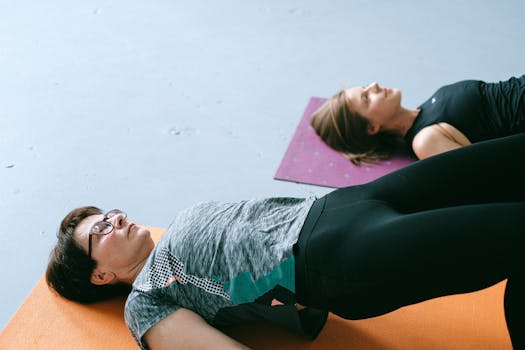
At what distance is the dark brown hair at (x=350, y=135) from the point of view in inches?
99.0

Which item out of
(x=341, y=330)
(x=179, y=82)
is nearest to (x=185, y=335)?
(x=341, y=330)

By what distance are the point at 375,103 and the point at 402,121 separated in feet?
0.51

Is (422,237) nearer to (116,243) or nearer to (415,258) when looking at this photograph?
(415,258)

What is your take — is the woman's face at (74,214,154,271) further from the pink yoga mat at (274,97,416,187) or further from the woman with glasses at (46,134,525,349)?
the pink yoga mat at (274,97,416,187)

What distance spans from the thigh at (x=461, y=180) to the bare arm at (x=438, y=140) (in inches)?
29.0

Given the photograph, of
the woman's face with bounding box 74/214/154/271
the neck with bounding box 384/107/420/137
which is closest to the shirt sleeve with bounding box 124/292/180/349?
the woman's face with bounding box 74/214/154/271

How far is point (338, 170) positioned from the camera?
2.51 m

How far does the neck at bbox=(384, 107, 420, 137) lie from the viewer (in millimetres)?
2514

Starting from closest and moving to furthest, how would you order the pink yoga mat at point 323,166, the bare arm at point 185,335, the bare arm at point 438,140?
1. the bare arm at point 185,335
2. the bare arm at point 438,140
3. the pink yoga mat at point 323,166

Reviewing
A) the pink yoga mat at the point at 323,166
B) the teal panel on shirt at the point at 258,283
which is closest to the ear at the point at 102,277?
the teal panel on shirt at the point at 258,283

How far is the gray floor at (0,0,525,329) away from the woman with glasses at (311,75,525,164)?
11.7 inches

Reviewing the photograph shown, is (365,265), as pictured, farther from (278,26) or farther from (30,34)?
(30,34)

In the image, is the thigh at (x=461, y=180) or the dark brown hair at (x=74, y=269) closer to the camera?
the thigh at (x=461, y=180)

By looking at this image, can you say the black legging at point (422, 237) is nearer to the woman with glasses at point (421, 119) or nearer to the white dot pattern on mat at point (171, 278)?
the white dot pattern on mat at point (171, 278)
